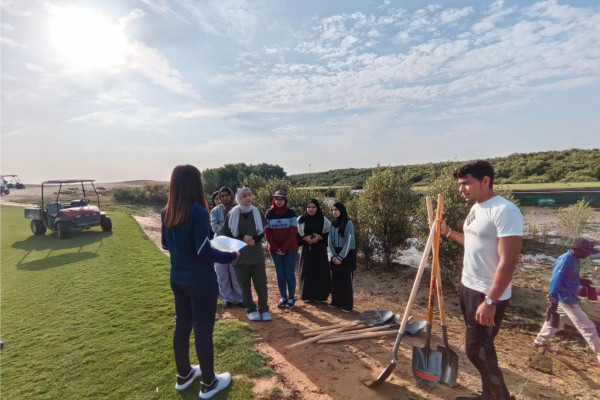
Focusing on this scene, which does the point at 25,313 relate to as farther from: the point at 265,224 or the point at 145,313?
the point at 265,224

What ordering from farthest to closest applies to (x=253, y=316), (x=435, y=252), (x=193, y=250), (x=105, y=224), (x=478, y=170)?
(x=105, y=224), (x=253, y=316), (x=435, y=252), (x=193, y=250), (x=478, y=170)

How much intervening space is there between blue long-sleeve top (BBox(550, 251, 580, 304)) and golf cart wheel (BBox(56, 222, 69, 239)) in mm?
15992

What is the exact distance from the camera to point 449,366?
3.12 meters

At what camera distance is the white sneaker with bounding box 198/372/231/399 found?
3.01m

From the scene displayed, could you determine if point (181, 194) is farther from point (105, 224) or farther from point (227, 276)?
point (105, 224)

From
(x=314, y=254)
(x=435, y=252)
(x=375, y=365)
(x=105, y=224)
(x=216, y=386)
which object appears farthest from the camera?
(x=105, y=224)

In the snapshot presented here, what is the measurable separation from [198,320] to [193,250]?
2.22 feet

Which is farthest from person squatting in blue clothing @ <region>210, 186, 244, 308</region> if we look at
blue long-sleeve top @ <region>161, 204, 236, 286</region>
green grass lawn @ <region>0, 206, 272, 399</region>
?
blue long-sleeve top @ <region>161, 204, 236, 286</region>

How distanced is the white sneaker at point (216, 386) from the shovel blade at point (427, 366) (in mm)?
2022

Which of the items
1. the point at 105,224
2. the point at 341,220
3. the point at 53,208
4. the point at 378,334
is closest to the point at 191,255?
the point at 378,334

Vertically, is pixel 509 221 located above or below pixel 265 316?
above

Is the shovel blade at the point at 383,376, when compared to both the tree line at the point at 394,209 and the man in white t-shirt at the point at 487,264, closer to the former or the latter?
the man in white t-shirt at the point at 487,264

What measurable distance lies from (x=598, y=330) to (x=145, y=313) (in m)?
7.50

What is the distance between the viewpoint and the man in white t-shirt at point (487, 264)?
7.50 feet
